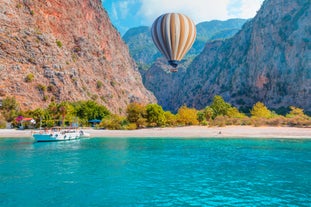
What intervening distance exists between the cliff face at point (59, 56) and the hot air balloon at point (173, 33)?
6383cm

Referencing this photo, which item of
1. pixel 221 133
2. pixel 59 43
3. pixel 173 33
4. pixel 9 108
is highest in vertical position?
pixel 59 43

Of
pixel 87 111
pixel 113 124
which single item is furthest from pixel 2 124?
pixel 113 124

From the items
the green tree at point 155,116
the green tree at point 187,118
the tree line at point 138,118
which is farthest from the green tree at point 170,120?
the green tree at point 155,116

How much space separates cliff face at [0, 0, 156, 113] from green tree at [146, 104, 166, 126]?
31.8 m

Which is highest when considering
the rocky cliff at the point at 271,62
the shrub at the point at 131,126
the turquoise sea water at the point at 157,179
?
the rocky cliff at the point at 271,62

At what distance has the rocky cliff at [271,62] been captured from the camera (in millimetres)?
117625

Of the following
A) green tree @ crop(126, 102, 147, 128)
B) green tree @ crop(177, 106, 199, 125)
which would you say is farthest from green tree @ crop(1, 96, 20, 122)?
green tree @ crop(177, 106, 199, 125)

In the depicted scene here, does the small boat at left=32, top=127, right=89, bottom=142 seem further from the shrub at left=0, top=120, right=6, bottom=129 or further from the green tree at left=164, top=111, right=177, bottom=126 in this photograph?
the green tree at left=164, top=111, right=177, bottom=126

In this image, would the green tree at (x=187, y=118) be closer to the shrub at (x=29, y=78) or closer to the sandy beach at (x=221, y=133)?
the sandy beach at (x=221, y=133)

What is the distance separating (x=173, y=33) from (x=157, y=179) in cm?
1926

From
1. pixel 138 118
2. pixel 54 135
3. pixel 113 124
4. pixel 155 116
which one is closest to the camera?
pixel 54 135

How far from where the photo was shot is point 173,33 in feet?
118

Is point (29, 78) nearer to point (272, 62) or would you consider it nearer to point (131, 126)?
point (131, 126)

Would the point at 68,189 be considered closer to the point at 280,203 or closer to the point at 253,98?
the point at 280,203
